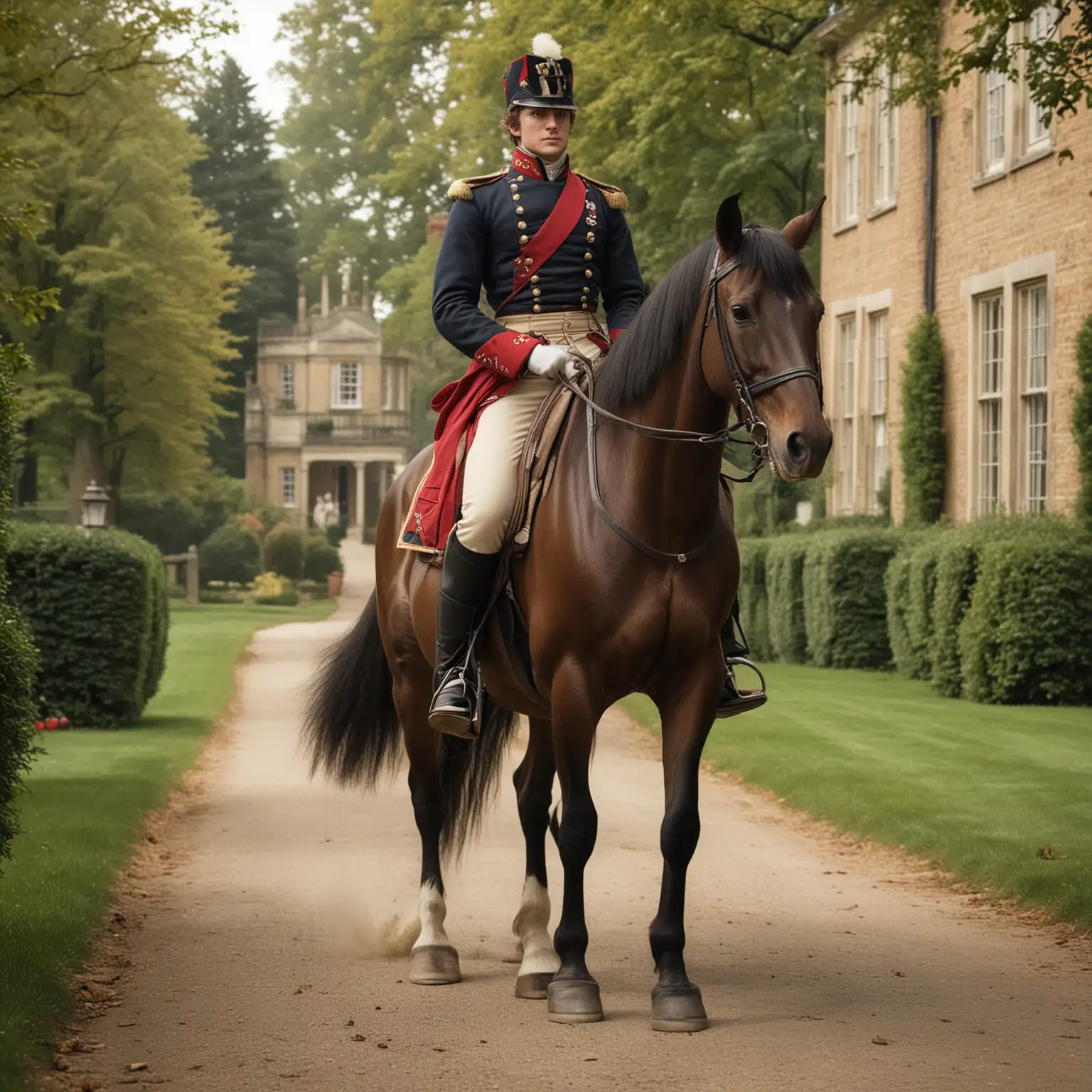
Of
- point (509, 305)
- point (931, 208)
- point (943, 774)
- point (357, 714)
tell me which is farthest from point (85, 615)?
point (931, 208)

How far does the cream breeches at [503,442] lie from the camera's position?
663 centimetres

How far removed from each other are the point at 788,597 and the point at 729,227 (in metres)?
19.2

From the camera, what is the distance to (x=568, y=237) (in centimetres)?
701

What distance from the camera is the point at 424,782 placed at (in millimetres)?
7734

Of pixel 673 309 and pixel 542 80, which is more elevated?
pixel 542 80

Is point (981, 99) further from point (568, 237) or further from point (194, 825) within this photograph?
point (568, 237)

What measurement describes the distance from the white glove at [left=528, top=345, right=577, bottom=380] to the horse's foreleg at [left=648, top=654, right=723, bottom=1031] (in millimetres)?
1212

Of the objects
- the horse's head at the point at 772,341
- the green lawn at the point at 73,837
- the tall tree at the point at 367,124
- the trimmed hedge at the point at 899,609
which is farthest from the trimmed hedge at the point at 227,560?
the horse's head at the point at 772,341

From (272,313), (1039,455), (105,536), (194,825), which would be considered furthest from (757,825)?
(272,313)

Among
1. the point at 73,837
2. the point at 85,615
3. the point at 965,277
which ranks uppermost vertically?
the point at 965,277

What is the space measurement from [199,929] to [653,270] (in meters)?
24.1

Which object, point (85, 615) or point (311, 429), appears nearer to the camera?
point (85, 615)

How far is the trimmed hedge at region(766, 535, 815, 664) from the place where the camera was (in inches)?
966

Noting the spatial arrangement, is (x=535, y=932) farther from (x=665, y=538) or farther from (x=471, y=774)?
(x=665, y=538)
